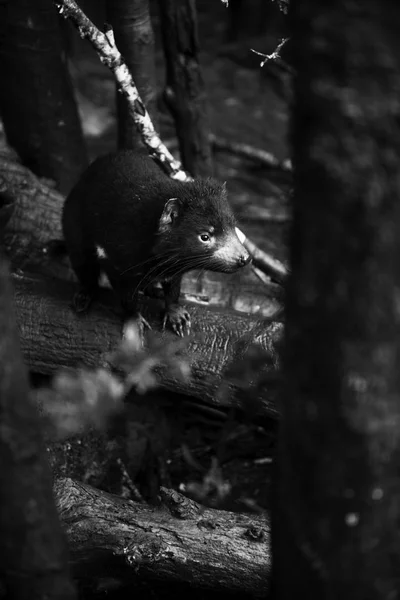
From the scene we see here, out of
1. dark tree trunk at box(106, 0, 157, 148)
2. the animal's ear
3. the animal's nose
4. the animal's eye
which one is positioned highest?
dark tree trunk at box(106, 0, 157, 148)


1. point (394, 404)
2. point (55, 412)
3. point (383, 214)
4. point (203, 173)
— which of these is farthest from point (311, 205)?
point (203, 173)

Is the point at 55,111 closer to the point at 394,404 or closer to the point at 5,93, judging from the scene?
the point at 5,93

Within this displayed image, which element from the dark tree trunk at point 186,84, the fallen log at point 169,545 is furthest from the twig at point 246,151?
the fallen log at point 169,545

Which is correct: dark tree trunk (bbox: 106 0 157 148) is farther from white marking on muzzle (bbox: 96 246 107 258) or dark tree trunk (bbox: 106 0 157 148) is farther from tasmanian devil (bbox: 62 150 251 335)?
white marking on muzzle (bbox: 96 246 107 258)

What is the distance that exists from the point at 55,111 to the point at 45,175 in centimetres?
48

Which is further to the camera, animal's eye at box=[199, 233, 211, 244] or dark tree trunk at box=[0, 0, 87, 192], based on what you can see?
dark tree trunk at box=[0, 0, 87, 192]

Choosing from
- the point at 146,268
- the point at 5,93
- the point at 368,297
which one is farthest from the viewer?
the point at 5,93

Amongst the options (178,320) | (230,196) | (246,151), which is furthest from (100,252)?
(246,151)

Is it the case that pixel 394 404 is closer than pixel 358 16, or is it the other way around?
pixel 358 16

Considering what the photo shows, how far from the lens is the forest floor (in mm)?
4547

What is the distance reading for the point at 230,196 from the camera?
7469mm

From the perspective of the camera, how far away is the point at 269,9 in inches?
353

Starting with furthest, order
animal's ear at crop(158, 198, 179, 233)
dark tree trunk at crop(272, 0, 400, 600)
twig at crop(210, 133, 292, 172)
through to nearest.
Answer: twig at crop(210, 133, 292, 172) → animal's ear at crop(158, 198, 179, 233) → dark tree trunk at crop(272, 0, 400, 600)

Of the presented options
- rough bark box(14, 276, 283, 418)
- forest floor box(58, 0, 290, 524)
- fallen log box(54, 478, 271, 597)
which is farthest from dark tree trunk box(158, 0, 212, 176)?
fallen log box(54, 478, 271, 597)
